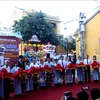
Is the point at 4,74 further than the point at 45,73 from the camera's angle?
No

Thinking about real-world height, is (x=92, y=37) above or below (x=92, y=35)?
below

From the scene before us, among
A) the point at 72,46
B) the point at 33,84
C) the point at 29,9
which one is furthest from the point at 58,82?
the point at 29,9

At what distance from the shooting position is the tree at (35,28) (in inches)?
806

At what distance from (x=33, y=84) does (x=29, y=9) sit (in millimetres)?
18095

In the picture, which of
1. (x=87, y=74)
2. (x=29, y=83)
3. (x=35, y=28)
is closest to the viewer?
(x=29, y=83)

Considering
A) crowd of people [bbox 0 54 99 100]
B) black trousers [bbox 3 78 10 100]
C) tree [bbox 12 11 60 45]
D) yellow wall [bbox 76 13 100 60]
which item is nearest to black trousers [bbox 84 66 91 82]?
crowd of people [bbox 0 54 99 100]

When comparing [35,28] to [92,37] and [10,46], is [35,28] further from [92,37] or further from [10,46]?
[10,46]

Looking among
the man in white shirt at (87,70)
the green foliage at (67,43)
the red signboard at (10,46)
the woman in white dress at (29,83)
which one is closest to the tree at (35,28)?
the green foliage at (67,43)

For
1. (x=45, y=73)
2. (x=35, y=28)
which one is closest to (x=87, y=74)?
(x=45, y=73)

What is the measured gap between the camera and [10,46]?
11.9m

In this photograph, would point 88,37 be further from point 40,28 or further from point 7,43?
point 40,28

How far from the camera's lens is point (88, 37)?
13.9 metres

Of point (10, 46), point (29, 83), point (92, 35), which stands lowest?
point (29, 83)

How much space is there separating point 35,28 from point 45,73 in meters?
12.2
